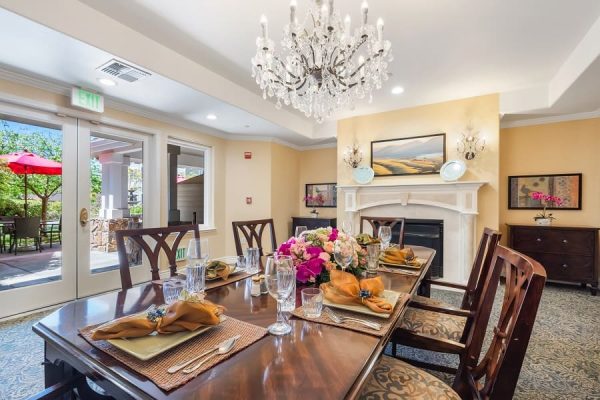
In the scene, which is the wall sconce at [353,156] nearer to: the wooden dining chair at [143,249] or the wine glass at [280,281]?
the wooden dining chair at [143,249]

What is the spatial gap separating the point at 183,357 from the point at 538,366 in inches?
97.5

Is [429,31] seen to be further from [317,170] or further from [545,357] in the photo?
[317,170]

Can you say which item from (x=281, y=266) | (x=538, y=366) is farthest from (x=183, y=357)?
(x=538, y=366)

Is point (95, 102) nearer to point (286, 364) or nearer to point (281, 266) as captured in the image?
point (281, 266)

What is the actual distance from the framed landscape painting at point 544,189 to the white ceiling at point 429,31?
4.45ft

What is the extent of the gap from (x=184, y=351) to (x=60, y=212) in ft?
10.4

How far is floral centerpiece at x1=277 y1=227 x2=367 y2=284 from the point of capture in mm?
1341

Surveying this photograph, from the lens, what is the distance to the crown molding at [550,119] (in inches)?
147

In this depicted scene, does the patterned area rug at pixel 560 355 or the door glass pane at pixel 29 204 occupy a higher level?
the door glass pane at pixel 29 204

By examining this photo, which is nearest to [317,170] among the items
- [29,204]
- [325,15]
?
[325,15]

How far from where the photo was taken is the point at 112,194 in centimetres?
351

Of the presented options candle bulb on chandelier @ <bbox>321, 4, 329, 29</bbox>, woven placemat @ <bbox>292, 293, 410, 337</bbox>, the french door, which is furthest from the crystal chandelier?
the french door

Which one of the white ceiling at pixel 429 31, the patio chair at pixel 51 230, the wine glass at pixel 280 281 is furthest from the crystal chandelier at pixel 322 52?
the patio chair at pixel 51 230

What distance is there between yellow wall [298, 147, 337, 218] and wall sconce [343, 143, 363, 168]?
996 millimetres
